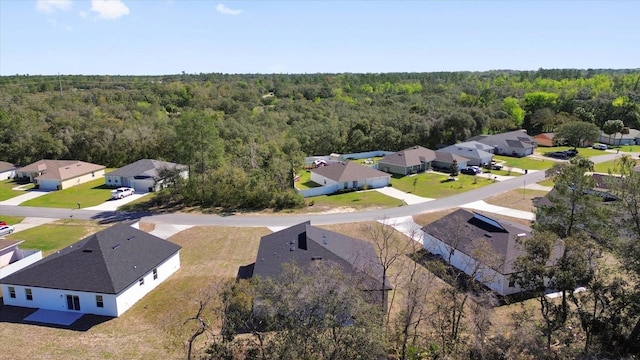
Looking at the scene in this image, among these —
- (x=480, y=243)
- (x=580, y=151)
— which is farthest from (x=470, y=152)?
(x=480, y=243)

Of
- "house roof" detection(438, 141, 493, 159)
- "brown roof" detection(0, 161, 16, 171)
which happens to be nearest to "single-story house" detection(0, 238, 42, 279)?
"brown roof" detection(0, 161, 16, 171)

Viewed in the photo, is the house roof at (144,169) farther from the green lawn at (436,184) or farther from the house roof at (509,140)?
the house roof at (509,140)

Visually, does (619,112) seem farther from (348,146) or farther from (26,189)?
(26,189)

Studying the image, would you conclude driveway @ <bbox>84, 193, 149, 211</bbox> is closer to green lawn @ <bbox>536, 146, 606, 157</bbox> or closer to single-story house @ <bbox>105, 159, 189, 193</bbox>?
single-story house @ <bbox>105, 159, 189, 193</bbox>

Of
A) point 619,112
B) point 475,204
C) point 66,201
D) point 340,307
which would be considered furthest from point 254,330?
point 619,112

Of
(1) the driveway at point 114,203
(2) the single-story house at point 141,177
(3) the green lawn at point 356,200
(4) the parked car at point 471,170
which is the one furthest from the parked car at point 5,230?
(4) the parked car at point 471,170

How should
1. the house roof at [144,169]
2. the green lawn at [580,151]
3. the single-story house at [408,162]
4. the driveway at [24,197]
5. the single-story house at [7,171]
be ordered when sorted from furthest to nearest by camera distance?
1. the green lawn at [580,151]
2. the single-story house at [7,171]
3. the single-story house at [408,162]
4. the house roof at [144,169]
5. the driveway at [24,197]

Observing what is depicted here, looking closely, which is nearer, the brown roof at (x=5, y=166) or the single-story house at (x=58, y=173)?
the single-story house at (x=58, y=173)
